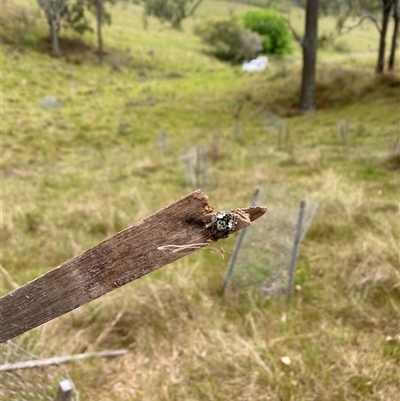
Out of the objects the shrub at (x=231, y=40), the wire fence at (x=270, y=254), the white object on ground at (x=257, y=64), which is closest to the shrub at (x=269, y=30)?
the shrub at (x=231, y=40)

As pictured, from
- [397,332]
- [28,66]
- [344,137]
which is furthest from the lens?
[344,137]

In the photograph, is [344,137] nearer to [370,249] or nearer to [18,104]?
[370,249]

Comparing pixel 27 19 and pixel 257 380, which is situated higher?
pixel 27 19

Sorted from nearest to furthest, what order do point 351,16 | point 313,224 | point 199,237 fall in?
point 199,237, point 313,224, point 351,16

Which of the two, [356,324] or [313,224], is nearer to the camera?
[356,324]

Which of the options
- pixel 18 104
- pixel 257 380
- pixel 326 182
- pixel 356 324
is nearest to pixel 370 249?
pixel 356 324

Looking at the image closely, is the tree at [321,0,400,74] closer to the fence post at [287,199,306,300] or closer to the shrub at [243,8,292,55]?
the shrub at [243,8,292,55]

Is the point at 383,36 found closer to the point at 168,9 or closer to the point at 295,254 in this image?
the point at 168,9
